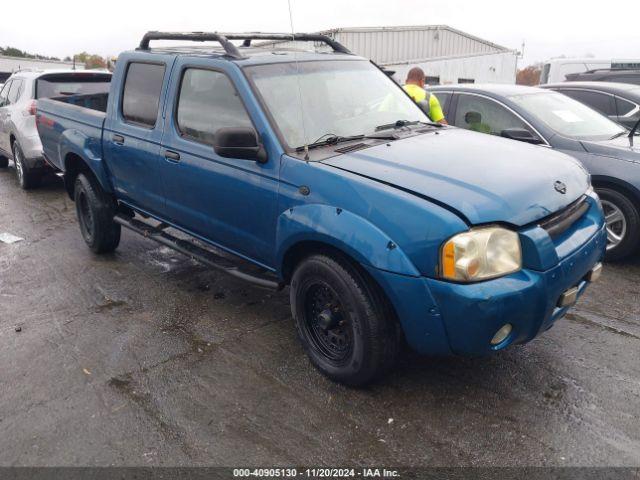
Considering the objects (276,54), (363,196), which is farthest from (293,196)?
(276,54)

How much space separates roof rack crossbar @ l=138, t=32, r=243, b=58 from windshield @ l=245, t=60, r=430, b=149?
0.92 feet

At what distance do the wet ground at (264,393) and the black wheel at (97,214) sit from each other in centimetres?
89

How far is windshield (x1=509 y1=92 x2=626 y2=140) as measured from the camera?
5414 mm

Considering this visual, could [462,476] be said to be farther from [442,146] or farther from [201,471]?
[442,146]

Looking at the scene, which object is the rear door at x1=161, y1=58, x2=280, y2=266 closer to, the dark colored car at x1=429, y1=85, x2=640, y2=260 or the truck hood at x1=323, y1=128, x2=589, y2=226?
the truck hood at x1=323, y1=128, x2=589, y2=226

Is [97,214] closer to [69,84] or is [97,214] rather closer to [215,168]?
[215,168]

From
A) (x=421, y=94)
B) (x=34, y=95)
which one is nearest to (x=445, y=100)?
(x=421, y=94)

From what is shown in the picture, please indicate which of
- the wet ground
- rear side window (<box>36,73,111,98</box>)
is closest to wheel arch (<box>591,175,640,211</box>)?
the wet ground

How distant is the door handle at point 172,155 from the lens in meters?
3.88

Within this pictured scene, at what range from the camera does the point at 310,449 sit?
2664 mm

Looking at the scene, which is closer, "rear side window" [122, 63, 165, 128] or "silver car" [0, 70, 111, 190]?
"rear side window" [122, 63, 165, 128]

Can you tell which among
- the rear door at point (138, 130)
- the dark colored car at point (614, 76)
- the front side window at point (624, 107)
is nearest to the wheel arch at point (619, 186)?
the front side window at point (624, 107)

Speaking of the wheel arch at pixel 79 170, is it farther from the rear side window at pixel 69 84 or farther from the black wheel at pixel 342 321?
the rear side window at pixel 69 84

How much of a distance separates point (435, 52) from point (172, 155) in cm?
2395
